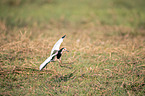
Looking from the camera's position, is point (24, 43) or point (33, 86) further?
point (24, 43)

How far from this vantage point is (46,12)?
5.08m

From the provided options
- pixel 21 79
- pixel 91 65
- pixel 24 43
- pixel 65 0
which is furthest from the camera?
pixel 65 0

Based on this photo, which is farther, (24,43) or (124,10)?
(124,10)

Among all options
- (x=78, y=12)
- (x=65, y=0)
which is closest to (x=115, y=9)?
(x=78, y=12)

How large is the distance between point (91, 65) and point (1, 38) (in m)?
1.64

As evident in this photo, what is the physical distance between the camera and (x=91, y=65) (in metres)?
2.32

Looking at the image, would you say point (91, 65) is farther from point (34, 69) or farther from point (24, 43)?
point (24, 43)

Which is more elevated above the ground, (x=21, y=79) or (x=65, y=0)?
(x=65, y=0)

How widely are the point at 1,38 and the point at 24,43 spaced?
20.4 inches

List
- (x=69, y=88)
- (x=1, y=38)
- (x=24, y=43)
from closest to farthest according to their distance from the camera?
1. (x=69, y=88)
2. (x=24, y=43)
3. (x=1, y=38)

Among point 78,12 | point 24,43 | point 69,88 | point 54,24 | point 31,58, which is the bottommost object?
point 69,88

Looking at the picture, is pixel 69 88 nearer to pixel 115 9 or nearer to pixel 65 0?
pixel 115 9

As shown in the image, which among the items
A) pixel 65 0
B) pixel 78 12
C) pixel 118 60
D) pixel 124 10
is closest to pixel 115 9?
pixel 124 10

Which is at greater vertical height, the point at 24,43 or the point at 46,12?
the point at 46,12
